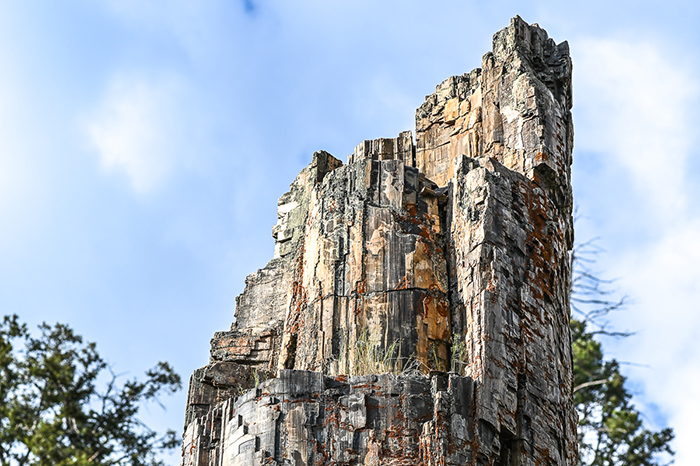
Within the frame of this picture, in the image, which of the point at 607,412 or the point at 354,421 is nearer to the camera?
the point at 354,421

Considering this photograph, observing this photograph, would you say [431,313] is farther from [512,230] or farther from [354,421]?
[354,421]

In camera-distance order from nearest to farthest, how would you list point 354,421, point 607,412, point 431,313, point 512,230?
point 354,421 < point 431,313 < point 512,230 < point 607,412

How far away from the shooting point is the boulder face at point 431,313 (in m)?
12.2

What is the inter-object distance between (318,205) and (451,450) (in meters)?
3.68

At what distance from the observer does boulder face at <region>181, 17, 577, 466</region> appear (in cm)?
1219

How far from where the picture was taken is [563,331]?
14125 mm

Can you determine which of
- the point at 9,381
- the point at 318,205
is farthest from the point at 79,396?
the point at 318,205

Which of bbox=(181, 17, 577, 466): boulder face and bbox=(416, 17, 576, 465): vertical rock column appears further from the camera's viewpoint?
bbox=(416, 17, 576, 465): vertical rock column

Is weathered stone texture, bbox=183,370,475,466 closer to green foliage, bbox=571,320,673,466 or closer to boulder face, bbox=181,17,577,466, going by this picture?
boulder face, bbox=181,17,577,466

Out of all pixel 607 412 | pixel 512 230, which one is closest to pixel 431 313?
pixel 512 230

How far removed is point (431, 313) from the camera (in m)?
13.3

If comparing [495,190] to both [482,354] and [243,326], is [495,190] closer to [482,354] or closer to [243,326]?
[482,354]

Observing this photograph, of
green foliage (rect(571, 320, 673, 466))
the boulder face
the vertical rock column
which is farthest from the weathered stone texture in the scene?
green foliage (rect(571, 320, 673, 466))

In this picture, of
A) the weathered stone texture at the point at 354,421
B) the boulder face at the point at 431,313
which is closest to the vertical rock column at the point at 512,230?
the boulder face at the point at 431,313
